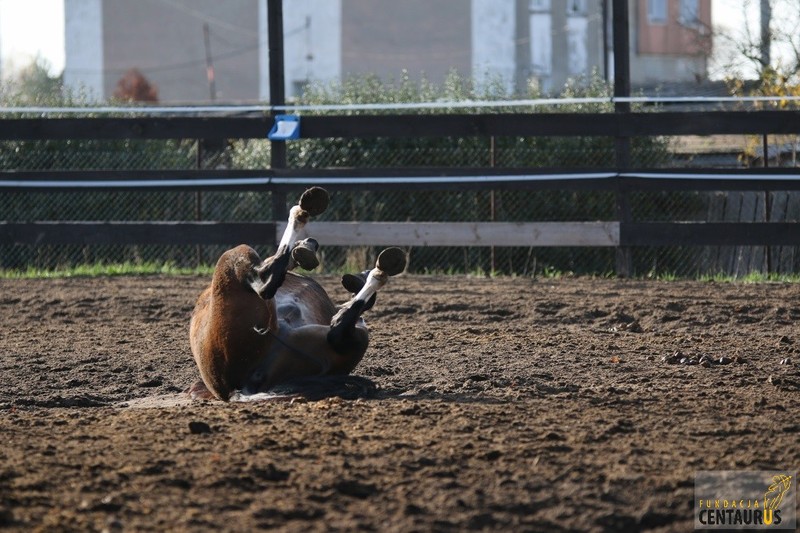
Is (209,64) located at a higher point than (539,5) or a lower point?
lower

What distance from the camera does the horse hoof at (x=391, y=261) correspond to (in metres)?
5.30

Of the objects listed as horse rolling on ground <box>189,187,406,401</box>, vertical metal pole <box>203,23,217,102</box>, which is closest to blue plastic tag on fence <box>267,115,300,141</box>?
horse rolling on ground <box>189,187,406,401</box>

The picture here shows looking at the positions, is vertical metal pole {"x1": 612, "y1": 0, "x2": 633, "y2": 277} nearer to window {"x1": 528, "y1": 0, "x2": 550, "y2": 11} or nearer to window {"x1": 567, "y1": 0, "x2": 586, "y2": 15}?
window {"x1": 528, "y1": 0, "x2": 550, "y2": 11}

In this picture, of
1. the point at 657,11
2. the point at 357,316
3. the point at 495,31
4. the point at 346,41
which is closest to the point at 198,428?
the point at 357,316

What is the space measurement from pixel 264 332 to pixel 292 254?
405 mm

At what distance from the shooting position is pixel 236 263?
527cm

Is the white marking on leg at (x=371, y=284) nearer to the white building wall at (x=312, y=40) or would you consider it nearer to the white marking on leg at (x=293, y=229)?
the white marking on leg at (x=293, y=229)

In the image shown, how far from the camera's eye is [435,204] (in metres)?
13.3

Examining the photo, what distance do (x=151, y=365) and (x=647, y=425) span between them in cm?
326

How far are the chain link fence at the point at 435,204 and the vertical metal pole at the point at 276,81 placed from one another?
0.81 metres

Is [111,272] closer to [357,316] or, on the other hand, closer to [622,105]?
[622,105]

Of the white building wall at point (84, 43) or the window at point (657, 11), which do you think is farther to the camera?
the window at point (657, 11)

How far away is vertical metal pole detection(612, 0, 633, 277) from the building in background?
2749 centimetres

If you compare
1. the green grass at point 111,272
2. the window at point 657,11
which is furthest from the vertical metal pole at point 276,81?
the window at point 657,11
